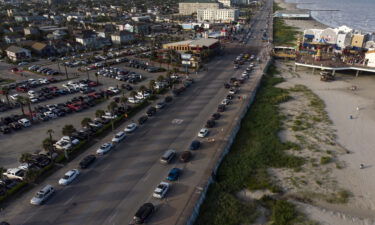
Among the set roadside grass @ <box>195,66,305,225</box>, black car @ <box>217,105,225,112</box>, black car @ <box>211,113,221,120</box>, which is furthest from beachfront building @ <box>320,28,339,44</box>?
black car @ <box>211,113,221,120</box>

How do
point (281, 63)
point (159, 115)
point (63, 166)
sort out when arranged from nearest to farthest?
point (63, 166), point (159, 115), point (281, 63)

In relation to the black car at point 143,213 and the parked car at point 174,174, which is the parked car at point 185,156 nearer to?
the parked car at point 174,174

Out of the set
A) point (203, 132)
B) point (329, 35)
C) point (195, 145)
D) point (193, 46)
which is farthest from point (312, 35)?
point (195, 145)

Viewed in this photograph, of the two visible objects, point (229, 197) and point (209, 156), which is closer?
point (229, 197)

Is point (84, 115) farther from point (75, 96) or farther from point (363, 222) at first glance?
point (363, 222)

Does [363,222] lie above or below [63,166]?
below

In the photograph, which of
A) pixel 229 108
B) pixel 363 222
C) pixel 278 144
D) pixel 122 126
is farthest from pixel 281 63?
pixel 363 222

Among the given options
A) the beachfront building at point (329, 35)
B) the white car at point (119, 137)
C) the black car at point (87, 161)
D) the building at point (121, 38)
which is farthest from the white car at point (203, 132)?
the building at point (121, 38)
